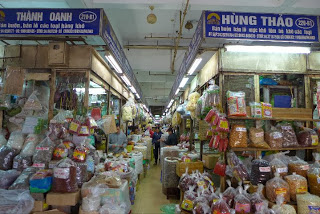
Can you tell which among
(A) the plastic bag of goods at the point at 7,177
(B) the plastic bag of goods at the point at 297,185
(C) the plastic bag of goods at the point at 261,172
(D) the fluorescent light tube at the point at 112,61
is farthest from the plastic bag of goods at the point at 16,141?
(B) the plastic bag of goods at the point at 297,185

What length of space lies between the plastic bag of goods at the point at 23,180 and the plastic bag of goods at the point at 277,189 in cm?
330

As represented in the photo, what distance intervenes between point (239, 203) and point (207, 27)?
2435 millimetres

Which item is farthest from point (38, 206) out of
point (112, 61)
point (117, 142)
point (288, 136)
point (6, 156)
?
point (288, 136)

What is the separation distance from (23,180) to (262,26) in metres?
4.00

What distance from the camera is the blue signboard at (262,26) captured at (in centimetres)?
285

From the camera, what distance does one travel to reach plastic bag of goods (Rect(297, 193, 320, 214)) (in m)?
2.53

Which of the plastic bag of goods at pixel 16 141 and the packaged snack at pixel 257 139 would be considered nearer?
the plastic bag of goods at pixel 16 141

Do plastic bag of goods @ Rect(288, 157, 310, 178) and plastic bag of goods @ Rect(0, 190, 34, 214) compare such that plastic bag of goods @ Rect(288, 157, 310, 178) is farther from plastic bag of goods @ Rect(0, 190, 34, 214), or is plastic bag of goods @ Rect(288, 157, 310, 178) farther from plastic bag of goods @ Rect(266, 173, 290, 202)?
plastic bag of goods @ Rect(0, 190, 34, 214)

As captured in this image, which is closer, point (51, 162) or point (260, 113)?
point (51, 162)

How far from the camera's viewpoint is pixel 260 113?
341 centimetres

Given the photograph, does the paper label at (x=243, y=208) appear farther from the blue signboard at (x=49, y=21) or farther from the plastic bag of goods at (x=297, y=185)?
the blue signboard at (x=49, y=21)

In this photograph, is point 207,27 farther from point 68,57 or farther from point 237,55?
point 68,57

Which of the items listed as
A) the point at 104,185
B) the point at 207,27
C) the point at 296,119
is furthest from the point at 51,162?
the point at 296,119

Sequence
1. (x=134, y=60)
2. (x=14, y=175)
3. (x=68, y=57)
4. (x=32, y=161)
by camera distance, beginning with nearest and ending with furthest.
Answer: (x=14, y=175) < (x=32, y=161) < (x=68, y=57) < (x=134, y=60)
